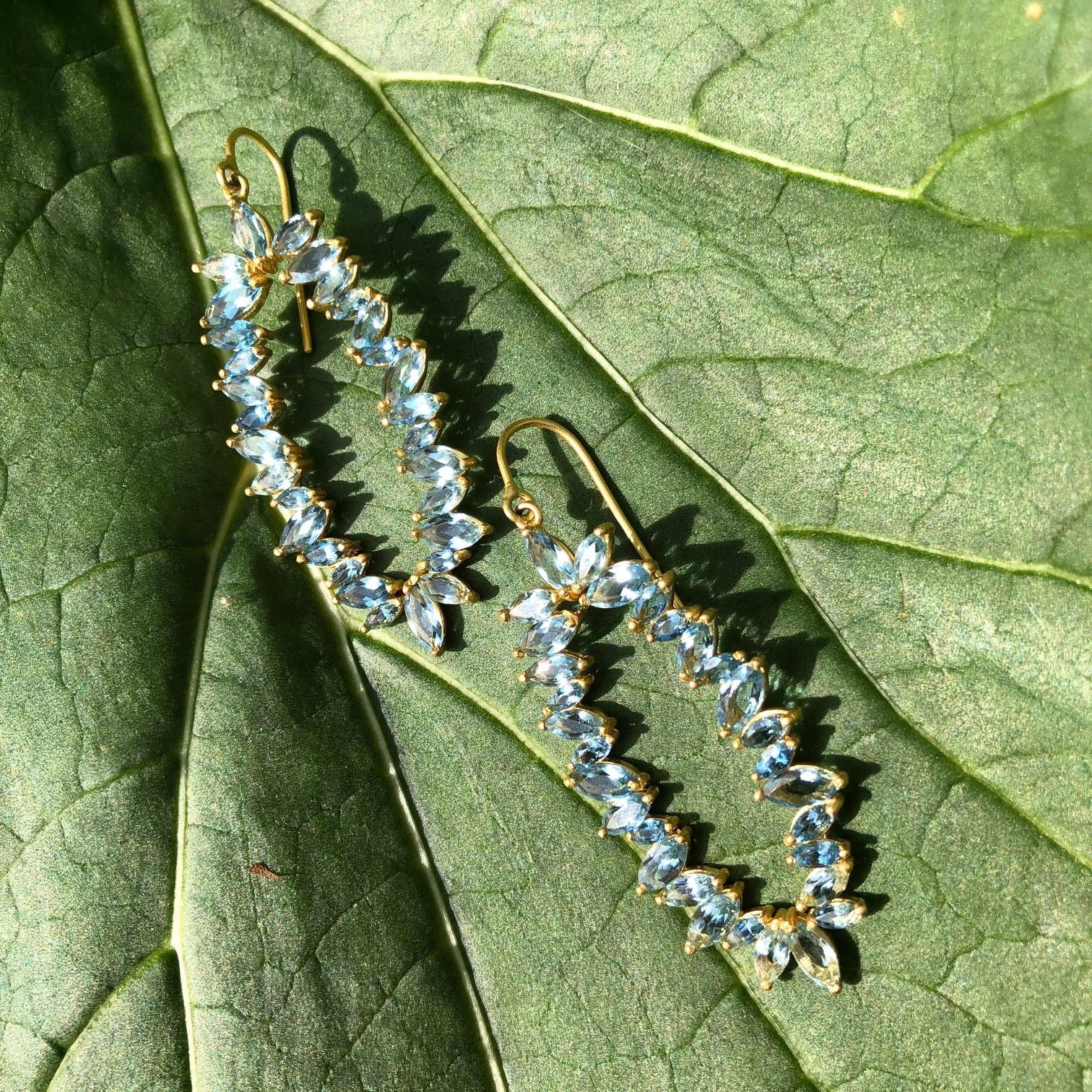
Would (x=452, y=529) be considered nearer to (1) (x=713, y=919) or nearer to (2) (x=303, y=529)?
(2) (x=303, y=529)

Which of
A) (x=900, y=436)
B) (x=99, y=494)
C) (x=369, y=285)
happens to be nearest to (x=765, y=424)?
(x=900, y=436)

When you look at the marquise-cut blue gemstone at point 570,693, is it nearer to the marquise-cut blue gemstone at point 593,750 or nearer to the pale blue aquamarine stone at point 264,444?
the marquise-cut blue gemstone at point 593,750

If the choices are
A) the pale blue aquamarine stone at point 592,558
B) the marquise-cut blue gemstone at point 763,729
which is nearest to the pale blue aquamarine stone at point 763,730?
the marquise-cut blue gemstone at point 763,729

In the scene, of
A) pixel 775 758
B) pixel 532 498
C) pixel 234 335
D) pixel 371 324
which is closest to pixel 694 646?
pixel 775 758

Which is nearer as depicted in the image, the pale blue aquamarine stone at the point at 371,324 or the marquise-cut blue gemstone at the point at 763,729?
the marquise-cut blue gemstone at the point at 763,729

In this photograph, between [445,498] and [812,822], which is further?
[445,498]

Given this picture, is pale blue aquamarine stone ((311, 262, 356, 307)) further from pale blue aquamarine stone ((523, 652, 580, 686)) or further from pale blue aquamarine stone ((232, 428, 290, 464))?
pale blue aquamarine stone ((523, 652, 580, 686))
